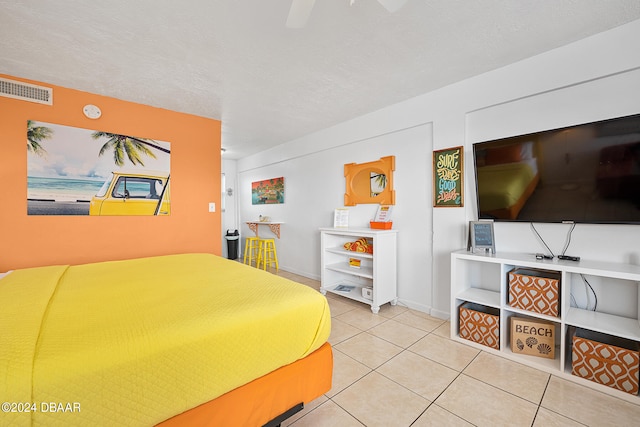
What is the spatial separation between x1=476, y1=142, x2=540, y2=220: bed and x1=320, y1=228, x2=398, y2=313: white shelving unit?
1070mm

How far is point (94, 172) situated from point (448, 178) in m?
3.86

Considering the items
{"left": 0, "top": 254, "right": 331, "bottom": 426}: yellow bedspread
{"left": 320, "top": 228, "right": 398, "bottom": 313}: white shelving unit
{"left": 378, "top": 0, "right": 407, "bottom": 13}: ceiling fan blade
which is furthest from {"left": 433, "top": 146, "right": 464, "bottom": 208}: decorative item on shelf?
{"left": 0, "top": 254, "right": 331, "bottom": 426}: yellow bedspread

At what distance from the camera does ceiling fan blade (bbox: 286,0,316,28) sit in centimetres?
118

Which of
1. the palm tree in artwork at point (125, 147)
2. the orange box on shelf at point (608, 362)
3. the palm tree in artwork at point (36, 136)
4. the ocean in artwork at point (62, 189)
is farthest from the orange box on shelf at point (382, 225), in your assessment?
the palm tree in artwork at point (36, 136)

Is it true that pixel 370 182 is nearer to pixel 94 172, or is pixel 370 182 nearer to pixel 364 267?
pixel 364 267

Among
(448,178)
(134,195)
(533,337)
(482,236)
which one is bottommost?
(533,337)

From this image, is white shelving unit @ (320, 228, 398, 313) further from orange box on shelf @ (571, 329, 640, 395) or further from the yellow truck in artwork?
the yellow truck in artwork

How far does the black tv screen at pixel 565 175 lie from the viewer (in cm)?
176

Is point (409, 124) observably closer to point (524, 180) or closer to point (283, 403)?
point (524, 180)

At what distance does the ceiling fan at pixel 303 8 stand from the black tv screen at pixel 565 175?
5.55ft

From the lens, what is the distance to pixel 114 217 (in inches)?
115

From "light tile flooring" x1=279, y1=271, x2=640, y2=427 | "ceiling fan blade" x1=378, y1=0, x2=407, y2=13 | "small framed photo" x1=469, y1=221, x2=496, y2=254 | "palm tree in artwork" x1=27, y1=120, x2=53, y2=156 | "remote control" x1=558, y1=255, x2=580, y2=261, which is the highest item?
"ceiling fan blade" x1=378, y1=0, x2=407, y2=13

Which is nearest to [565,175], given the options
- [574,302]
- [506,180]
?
[506,180]

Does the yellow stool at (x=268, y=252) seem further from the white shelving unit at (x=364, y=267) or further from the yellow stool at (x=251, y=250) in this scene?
the white shelving unit at (x=364, y=267)
